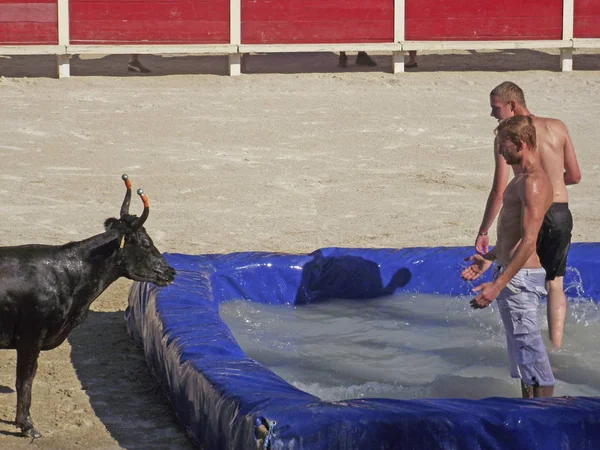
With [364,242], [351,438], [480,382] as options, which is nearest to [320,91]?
[364,242]

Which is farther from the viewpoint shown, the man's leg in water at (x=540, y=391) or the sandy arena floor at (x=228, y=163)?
the sandy arena floor at (x=228, y=163)

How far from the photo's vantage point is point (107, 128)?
13898mm

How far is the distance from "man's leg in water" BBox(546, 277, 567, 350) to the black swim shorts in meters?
0.14

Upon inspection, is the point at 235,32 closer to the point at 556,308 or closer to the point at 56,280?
the point at 556,308

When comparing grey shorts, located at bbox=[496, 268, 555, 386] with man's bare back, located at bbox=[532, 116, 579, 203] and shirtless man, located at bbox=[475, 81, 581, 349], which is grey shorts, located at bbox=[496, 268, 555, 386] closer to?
shirtless man, located at bbox=[475, 81, 581, 349]

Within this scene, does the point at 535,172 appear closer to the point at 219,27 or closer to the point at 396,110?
the point at 396,110

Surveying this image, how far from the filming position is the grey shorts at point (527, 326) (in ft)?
19.8

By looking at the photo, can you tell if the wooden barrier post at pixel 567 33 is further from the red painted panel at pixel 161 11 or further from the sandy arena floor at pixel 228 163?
the red painted panel at pixel 161 11

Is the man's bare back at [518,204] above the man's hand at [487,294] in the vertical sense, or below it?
above

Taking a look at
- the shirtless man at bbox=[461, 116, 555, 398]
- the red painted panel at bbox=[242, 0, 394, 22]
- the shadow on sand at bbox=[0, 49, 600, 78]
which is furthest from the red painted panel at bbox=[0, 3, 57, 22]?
the shirtless man at bbox=[461, 116, 555, 398]

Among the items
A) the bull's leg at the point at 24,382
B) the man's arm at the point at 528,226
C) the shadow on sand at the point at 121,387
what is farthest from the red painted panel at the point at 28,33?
the man's arm at the point at 528,226

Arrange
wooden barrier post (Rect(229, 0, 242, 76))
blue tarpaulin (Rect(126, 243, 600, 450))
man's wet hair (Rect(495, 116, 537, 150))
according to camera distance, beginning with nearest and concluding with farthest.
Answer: blue tarpaulin (Rect(126, 243, 600, 450)) → man's wet hair (Rect(495, 116, 537, 150)) → wooden barrier post (Rect(229, 0, 242, 76))

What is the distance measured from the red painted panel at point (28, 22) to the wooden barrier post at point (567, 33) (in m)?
6.95

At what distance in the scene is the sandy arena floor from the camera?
7016mm
